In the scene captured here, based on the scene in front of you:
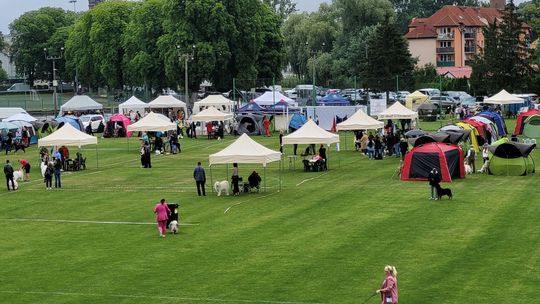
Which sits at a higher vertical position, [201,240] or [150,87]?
[150,87]

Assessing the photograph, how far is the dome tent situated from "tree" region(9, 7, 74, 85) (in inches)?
4396

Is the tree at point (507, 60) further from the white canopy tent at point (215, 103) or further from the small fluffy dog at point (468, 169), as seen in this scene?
the small fluffy dog at point (468, 169)

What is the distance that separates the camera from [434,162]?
43750mm

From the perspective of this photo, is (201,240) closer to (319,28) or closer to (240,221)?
(240,221)

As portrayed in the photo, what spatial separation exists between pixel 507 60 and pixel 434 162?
52.7 m

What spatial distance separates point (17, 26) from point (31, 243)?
422 feet

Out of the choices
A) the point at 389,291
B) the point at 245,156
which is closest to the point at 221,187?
the point at 245,156

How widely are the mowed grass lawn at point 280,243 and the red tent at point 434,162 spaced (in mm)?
1052

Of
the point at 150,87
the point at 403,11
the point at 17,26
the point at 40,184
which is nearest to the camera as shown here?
the point at 40,184

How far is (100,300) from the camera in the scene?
24.3m

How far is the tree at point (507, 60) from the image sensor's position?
93875 millimetres

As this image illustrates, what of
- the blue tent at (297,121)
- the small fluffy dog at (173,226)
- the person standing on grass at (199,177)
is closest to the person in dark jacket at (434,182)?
the person standing on grass at (199,177)

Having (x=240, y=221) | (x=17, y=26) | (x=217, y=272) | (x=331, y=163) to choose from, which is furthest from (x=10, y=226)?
(x=17, y=26)

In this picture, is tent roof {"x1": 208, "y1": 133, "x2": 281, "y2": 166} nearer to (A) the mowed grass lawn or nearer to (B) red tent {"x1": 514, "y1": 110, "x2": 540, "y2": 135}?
(A) the mowed grass lawn
